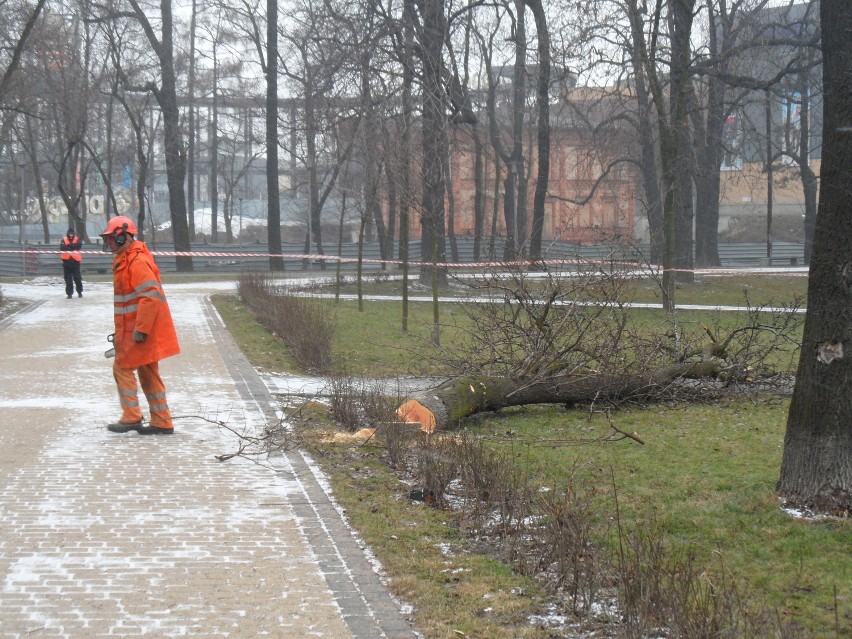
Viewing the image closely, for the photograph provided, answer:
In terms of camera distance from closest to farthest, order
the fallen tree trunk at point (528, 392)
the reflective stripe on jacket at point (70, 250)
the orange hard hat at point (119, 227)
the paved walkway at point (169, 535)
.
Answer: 1. the paved walkway at point (169, 535)
2. the orange hard hat at point (119, 227)
3. the fallen tree trunk at point (528, 392)
4. the reflective stripe on jacket at point (70, 250)

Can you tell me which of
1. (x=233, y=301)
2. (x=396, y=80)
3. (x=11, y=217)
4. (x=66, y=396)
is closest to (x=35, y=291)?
(x=233, y=301)

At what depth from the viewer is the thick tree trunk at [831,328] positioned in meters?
6.26

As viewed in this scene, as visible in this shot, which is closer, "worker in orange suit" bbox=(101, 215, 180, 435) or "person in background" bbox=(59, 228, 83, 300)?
"worker in orange suit" bbox=(101, 215, 180, 435)

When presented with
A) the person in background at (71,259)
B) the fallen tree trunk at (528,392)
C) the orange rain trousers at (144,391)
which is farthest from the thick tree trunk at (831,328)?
the person in background at (71,259)

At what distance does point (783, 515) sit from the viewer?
6.29m

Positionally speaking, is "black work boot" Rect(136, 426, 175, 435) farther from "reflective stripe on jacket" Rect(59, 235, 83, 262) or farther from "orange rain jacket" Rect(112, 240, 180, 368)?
"reflective stripe on jacket" Rect(59, 235, 83, 262)

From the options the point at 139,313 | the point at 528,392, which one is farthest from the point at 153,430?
the point at 528,392

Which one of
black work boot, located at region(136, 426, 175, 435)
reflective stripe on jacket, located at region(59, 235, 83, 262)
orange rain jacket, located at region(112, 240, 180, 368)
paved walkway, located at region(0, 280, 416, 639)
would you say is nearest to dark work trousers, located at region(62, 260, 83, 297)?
reflective stripe on jacket, located at region(59, 235, 83, 262)

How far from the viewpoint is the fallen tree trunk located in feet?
31.6

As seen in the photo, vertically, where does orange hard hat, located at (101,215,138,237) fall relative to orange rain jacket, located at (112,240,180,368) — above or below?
above

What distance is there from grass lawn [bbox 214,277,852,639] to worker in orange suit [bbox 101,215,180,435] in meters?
1.39

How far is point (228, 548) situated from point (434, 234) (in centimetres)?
1105

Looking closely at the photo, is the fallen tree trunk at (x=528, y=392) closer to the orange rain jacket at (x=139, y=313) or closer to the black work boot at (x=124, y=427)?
the orange rain jacket at (x=139, y=313)

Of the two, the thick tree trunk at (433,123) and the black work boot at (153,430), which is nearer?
the black work boot at (153,430)
